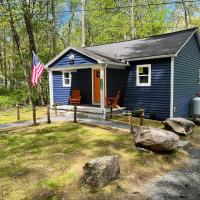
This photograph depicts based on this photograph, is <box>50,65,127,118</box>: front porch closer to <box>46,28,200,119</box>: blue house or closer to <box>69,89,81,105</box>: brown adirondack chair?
<box>46,28,200,119</box>: blue house

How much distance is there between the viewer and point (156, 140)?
812cm

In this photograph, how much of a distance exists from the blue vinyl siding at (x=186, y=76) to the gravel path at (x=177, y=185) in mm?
6850

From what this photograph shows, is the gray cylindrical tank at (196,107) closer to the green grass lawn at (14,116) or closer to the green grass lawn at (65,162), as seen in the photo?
the green grass lawn at (65,162)

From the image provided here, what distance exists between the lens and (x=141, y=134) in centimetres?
859

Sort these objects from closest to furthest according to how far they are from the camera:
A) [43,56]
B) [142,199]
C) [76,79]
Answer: [142,199] → [76,79] → [43,56]

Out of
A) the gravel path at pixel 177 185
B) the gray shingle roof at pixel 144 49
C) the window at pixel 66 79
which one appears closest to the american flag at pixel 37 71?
the gray shingle roof at pixel 144 49

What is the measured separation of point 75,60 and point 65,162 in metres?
9.28

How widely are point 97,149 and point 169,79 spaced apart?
6591 millimetres

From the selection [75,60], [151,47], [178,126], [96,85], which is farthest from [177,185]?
[75,60]

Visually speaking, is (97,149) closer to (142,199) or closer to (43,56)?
(142,199)

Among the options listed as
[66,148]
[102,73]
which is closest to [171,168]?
[66,148]

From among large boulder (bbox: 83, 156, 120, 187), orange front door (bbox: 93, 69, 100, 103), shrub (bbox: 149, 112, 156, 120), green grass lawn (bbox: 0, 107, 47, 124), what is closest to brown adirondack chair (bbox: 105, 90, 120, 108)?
orange front door (bbox: 93, 69, 100, 103)

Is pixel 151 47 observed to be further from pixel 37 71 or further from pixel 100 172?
pixel 100 172

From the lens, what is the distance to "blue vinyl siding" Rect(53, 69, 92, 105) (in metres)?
16.5
